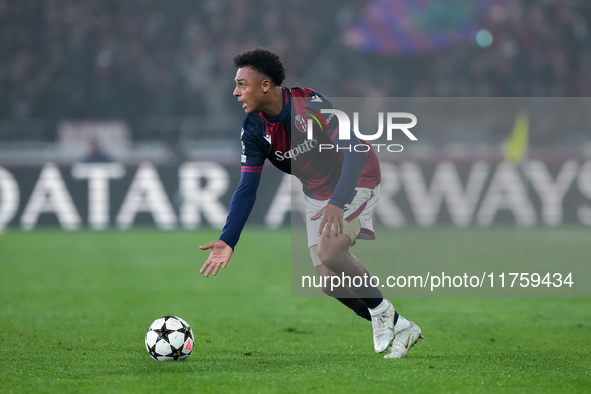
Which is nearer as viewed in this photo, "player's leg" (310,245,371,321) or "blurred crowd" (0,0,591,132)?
"player's leg" (310,245,371,321)

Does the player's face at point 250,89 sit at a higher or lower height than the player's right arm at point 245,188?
higher

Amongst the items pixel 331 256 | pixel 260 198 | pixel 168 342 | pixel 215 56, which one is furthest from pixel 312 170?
pixel 215 56

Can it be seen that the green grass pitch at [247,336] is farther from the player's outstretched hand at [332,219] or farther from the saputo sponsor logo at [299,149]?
the saputo sponsor logo at [299,149]

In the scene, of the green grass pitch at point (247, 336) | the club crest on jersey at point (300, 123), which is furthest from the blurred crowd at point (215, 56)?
the club crest on jersey at point (300, 123)

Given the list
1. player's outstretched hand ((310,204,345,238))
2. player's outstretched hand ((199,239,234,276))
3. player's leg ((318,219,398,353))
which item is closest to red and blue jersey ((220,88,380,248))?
player's outstretched hand ((199,239,234,276))

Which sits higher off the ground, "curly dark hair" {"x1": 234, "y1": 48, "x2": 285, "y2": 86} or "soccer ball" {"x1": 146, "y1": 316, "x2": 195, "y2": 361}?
"curly dark hair" {"x1": 234, "y1": 48, "x2": 285, "y2": 86}

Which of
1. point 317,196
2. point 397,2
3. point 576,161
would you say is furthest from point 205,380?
point 397,2

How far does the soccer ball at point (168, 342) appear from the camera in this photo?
6.29 meters

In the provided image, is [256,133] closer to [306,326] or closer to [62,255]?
[306,326]

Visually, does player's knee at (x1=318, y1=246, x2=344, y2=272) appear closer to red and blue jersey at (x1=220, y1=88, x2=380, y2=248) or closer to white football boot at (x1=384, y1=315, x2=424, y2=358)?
red and blue jersey at (x1=220, y1=88, x2=380, y2=248)

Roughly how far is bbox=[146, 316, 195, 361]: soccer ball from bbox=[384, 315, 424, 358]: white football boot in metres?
1.45

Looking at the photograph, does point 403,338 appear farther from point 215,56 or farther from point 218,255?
point 215,56

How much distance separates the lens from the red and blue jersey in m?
6.46

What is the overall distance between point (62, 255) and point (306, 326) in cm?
821
